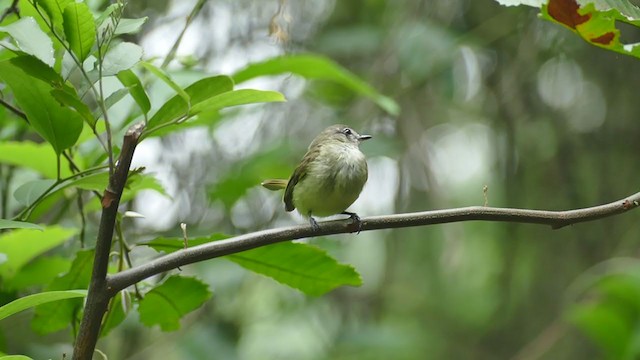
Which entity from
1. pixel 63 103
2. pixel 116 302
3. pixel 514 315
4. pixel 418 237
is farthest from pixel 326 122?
pixel 63 103

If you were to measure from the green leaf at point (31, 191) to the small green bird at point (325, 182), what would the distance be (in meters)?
0.89

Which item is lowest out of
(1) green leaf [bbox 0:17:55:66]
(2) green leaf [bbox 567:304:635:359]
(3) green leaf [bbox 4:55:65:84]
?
(2) green leaf [bbox 567:304:635:359]

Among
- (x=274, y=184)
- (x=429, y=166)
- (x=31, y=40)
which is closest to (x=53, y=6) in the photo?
(x=31, y=40)

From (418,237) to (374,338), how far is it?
54.1 inches

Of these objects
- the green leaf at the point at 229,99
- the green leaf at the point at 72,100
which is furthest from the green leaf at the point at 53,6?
the green leaf at the point at 229,99

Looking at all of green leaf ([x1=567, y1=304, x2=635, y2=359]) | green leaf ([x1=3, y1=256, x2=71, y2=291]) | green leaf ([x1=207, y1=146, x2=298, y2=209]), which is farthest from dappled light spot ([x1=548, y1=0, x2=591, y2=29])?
green leaf ([x1=567, y1=304, x2=635, y2=359])

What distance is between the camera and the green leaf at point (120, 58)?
1246 mm

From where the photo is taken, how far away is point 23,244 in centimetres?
175

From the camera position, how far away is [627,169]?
3861 millimetres

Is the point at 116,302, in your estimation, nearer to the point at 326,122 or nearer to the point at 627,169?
the point at 326,122

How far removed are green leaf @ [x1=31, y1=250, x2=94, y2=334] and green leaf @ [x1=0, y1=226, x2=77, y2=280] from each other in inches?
6.2

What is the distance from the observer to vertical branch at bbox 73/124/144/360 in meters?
1.01

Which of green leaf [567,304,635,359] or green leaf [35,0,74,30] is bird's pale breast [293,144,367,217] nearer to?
green leaf [567,304,635,359]

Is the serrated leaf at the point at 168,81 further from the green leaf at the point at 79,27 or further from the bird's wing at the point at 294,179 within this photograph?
the bird's wing at the point at 294,179
